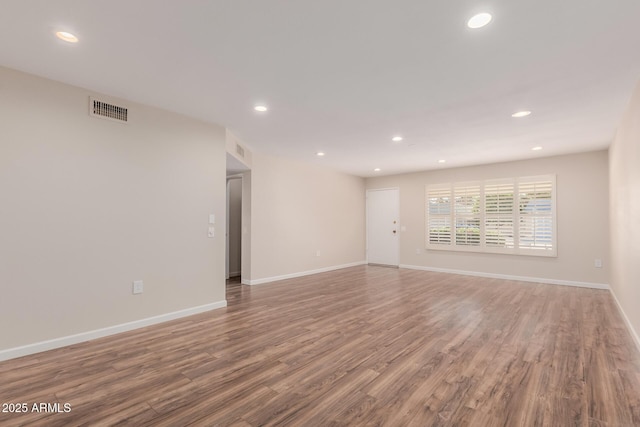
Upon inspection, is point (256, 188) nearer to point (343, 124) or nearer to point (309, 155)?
point (309, 155)

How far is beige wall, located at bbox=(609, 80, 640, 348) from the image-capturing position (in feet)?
9.27

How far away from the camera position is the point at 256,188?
575 centimetres

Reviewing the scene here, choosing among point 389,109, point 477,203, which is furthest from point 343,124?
point 477,203

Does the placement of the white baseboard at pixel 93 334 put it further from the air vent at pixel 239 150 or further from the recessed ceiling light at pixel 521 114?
the recessed ceiling light at pixel 521 114

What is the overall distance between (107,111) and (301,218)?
4.15m

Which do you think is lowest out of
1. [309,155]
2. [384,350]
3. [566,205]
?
[384,350]

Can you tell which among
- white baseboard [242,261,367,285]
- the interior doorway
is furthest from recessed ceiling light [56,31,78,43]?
the interior doorway

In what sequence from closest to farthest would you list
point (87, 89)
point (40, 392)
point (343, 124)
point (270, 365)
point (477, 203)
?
point (40, 392), point (270, 365), point (87, 89), point (343, 124), point (477, 203)

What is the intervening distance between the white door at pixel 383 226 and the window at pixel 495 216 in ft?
2.98

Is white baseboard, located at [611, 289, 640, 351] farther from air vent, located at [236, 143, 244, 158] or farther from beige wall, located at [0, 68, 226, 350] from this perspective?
air vent, located at [236, 143, 244, 158]

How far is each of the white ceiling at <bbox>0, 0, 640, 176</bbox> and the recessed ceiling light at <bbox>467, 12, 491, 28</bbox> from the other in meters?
0.05

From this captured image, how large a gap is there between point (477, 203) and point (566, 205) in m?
1.54

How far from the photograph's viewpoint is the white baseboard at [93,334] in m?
2.58

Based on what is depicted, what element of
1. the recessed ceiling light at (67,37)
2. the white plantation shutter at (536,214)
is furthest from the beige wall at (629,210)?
the recessed ceiling light at (67,37)
